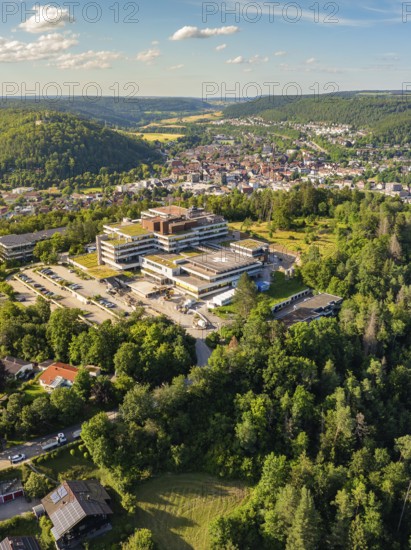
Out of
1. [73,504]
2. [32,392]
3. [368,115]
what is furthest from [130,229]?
[368,115]

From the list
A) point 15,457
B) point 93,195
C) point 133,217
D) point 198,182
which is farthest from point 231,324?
point 198,182

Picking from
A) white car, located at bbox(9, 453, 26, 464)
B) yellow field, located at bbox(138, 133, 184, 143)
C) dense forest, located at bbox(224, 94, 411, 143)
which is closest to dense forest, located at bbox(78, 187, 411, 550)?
white car, located at bbox(9, 453, 26, 464)

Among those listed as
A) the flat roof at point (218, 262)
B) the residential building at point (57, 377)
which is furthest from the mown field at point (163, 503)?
the flat roof at point (218, 262)

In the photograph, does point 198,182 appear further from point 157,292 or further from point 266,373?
point 266,373

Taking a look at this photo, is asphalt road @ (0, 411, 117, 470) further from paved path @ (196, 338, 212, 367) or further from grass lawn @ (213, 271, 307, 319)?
grass lawn @ (213, 271, 307, 319)

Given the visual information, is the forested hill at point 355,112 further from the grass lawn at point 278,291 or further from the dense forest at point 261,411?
the dense forest at point 261,411

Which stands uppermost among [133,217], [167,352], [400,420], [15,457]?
[133,217]

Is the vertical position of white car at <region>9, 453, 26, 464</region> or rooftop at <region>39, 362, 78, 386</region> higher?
rooftop at <region>39, 362, 78, 386</region>
